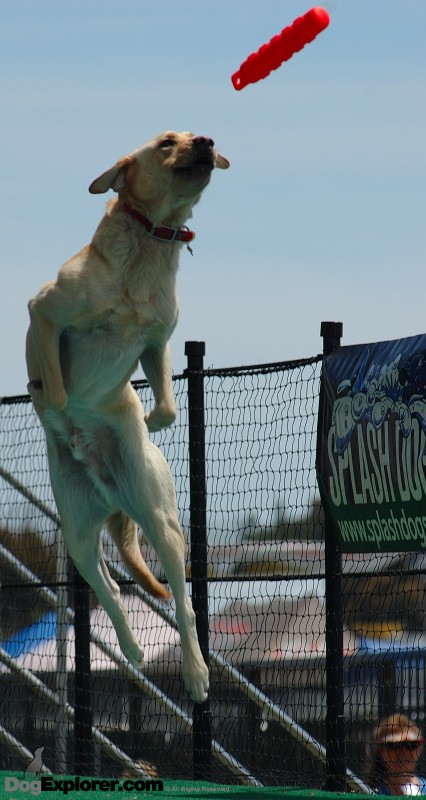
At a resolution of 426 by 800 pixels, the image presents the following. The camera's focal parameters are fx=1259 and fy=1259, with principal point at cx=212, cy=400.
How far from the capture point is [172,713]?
7.19 m

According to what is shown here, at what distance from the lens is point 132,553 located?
226 inches

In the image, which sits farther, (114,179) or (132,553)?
(132,553)

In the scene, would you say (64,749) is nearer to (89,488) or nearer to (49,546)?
(49,546)

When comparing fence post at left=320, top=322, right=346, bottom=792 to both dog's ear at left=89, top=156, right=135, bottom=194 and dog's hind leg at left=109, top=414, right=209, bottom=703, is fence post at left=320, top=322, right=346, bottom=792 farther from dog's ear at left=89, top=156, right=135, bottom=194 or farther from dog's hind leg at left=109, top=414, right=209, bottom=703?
dog's ear at left=89, top=156, right=135, bottom=194

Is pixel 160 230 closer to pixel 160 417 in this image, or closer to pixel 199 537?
pixel 160 417

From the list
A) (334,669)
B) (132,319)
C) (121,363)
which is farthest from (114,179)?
(334,669)

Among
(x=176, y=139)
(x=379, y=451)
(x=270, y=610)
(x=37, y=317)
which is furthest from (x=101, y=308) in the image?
(x=270, y=610)

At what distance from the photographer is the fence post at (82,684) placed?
24.0ft

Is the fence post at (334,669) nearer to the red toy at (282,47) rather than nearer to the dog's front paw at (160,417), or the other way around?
the dog's front paw at (160,417)

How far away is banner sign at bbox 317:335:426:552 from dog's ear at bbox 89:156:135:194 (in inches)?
62.5

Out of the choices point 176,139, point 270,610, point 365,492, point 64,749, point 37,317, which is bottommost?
point 64,749

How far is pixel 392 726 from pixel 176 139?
3.08 metres

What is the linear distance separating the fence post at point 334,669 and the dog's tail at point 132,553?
0.88 metres

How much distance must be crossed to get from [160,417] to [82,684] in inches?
106
